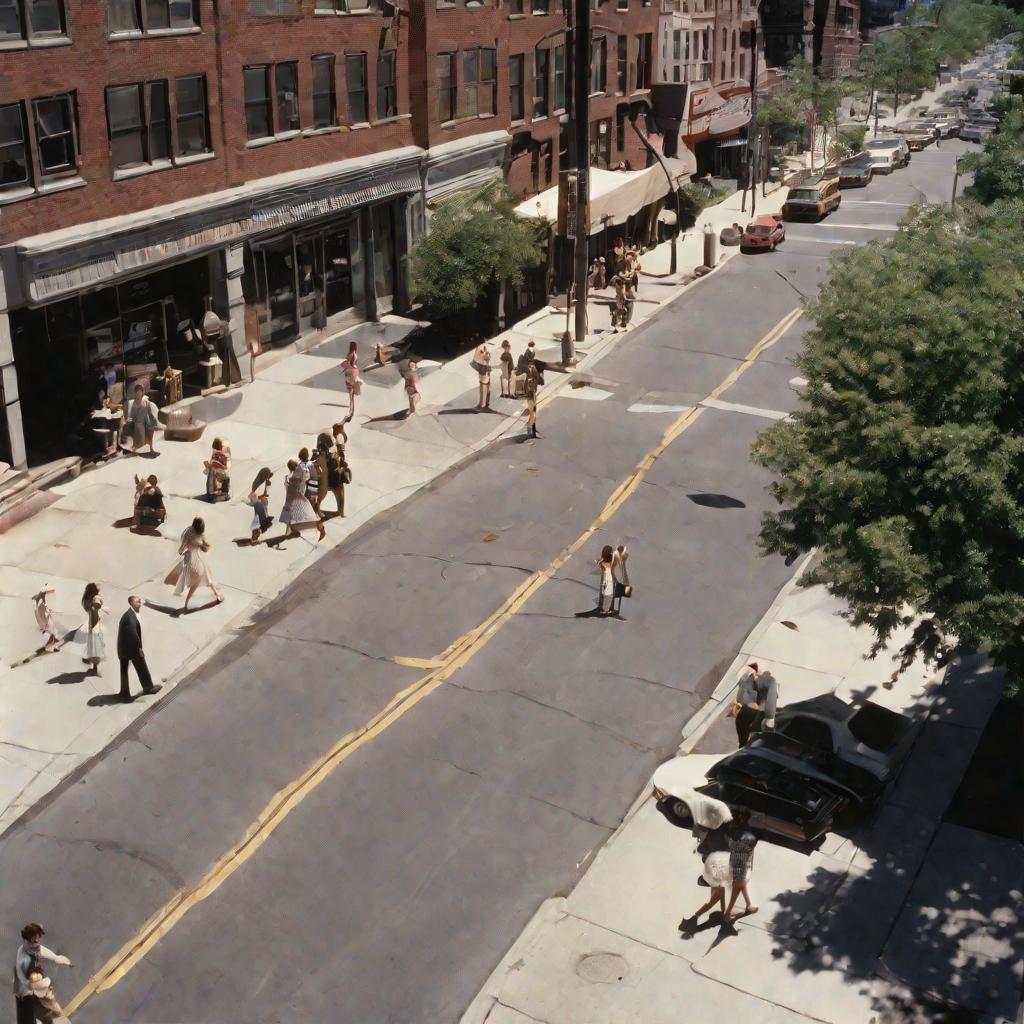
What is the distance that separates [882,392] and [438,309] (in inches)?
941

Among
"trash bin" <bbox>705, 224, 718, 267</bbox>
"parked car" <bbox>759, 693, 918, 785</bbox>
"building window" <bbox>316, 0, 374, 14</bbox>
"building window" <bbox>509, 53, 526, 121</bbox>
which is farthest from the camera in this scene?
"trash bin" <bbox>705, 224, 718, 267</bbox>

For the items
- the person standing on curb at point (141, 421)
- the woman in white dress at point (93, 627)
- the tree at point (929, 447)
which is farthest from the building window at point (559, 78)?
the tree at point (929, 447)

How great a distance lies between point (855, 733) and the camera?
20891 mm

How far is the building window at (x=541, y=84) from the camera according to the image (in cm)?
5178

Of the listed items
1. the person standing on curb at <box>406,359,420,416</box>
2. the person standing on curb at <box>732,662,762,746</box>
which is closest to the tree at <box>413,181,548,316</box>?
the person standing on curb at <box>406,359,420,416</box>

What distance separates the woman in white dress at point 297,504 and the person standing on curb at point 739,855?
12442mm

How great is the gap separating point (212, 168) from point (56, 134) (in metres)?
5.34

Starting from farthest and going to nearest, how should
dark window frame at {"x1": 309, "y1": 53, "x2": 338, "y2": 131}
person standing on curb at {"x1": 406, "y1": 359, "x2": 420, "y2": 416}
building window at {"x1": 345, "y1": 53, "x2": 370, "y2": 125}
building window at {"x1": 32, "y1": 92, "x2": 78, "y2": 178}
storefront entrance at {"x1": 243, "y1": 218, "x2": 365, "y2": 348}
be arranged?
1. building window at {"x1": 345, "y1": 53, "x2": 370, "y2": 125}
2. dark window frame at {"x1": 309, "y1": 53, "x2": 338, "y2": 131}
3. storefront entrance at {"x1": 243, "y1": 218, "x2": 365, "y2": 348}
4. person standing on curb at {"x1": 406, "y1": 359, "x2": 420, "y2": 416}
5. building window at {"x1": 32, "y1": 92, "x2": 78, "y2": 178}

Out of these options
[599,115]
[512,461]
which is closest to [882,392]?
[512,461]

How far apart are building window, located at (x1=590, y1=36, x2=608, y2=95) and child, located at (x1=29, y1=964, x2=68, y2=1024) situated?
48.3 m

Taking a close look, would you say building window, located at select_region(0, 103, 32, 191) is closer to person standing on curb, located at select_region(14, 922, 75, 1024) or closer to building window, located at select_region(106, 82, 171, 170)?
building window, located at select_region(106, 82, 171, 170)

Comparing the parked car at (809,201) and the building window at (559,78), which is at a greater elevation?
the building window at (559,78)

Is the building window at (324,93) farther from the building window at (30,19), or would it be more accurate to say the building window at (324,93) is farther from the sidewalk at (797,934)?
the sidewalk at (797,934)

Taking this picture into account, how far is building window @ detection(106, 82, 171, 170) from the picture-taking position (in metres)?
31.1
